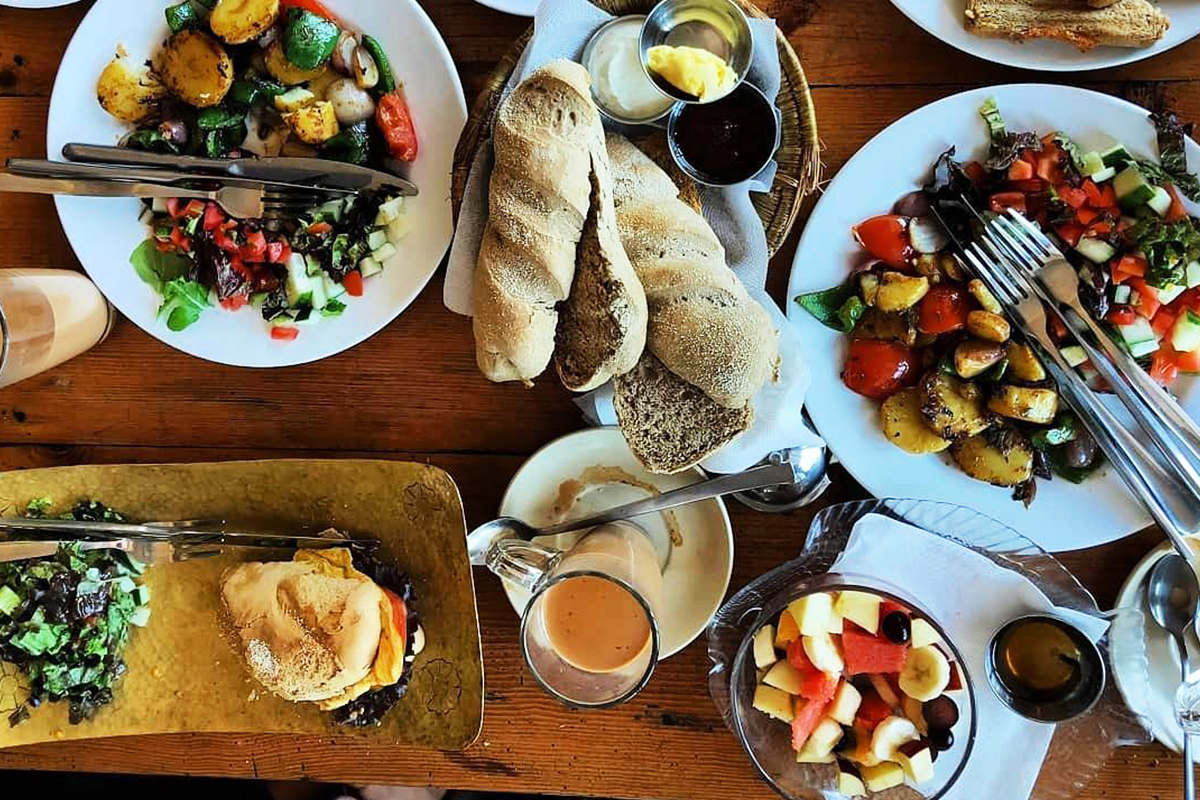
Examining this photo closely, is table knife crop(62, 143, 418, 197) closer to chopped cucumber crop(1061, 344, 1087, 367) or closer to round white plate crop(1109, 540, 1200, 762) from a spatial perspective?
chopped cucumber crop(1061, 344, 1087, 367)

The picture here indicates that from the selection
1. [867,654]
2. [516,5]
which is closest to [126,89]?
[516,5]

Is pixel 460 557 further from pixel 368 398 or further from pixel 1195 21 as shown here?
pixel 1195 21

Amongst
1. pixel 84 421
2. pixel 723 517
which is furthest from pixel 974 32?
pixel 84 421

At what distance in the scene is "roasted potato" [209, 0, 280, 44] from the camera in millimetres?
1559

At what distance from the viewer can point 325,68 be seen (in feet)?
5.30

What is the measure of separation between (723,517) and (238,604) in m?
0.84

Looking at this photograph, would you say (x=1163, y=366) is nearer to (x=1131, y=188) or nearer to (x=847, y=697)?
(x=1131, y=188)

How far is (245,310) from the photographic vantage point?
167 centimetres

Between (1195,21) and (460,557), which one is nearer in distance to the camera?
(1195,21)

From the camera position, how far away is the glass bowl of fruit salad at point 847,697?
4.63 ft

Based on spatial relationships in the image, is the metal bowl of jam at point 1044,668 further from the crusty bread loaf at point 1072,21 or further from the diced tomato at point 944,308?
the crusty bread loaf at point 1072,21

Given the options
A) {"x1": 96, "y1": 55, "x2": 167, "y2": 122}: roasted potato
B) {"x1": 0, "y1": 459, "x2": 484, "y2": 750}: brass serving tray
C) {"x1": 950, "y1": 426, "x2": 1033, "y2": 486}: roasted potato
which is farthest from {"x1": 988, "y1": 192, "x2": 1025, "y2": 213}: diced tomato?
{"x1": 96, "y1": 55, "x2": 167, "y2": 122}: roasted potato

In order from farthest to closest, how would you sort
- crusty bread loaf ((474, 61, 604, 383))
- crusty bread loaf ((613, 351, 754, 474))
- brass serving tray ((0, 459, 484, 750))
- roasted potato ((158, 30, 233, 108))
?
brass serving tray ((0, 459, 484, 750)) → roasted potato ((158, 30, 233, 108)) → crusty bread loaf ((613, 351, 754, 474)) → crusty bread loaf ((474, 61, 604, 383))

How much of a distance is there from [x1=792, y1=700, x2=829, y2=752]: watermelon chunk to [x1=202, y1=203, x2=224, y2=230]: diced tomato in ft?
4.11
